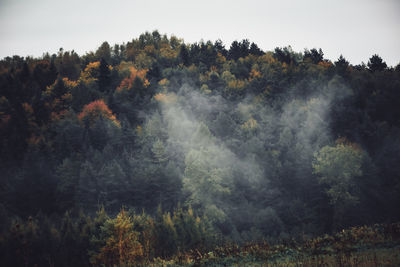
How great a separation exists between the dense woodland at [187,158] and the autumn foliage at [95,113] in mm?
376

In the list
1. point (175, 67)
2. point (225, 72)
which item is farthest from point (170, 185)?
point (175, 67)

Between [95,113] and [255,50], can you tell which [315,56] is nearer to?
[255,50]

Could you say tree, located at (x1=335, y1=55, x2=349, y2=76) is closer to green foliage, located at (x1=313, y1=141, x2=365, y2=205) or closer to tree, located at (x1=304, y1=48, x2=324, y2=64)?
tree, located at (x1=304, y1=48, x2=324, y2=64)

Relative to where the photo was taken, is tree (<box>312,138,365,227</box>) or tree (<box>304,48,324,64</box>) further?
tree (<box>304,48,324,64</box>)

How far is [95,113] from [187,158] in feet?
106

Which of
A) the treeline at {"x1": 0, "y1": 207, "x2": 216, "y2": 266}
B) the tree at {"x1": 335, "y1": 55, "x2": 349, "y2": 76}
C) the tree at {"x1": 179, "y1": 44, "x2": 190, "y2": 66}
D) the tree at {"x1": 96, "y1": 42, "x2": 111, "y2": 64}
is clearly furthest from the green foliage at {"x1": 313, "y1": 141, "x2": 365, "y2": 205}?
the tree at {"x1": 96, "y1": 42, "x2": 111, "y2": 64}

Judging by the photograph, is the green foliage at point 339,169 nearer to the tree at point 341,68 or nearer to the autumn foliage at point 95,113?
the tree at point 341,68

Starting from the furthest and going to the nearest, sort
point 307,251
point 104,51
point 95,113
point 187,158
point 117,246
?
point 104,51 < point 95,113 < point 187,158 < point 117,246 < point 307,251

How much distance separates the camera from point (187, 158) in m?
64.2

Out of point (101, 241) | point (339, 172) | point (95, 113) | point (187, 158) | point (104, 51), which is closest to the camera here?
point (101, 241)

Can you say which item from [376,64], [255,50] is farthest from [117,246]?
[255,50]

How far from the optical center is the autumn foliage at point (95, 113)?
81.2 m

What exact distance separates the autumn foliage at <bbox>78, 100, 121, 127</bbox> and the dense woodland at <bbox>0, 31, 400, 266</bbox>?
1.23 feet

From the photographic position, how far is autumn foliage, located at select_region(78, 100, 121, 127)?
81188 mm
